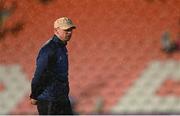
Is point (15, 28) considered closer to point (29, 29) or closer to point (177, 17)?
point (29, 29)

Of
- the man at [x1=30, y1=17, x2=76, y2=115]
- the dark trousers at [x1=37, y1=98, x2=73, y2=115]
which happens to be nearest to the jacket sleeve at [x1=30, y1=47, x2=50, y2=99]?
the man at [x1=30, y1=17, x2=76, y2=115]

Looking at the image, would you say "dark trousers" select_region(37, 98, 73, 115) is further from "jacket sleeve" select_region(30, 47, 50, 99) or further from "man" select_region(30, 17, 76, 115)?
"jacket sleeve" select_region(30, 47, 50, 99)

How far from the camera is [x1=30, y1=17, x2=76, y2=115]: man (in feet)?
12.5

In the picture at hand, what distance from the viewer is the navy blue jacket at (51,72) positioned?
3.82 meters

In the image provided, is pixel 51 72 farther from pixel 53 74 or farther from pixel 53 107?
pixel 53 107

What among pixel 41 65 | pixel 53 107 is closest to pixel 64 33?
pixel 41 65

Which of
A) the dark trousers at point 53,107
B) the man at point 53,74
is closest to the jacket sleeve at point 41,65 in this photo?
the man at point 53,74

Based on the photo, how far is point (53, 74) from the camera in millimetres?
3859

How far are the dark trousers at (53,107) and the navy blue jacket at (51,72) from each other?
4 cm

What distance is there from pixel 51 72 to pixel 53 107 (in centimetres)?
26

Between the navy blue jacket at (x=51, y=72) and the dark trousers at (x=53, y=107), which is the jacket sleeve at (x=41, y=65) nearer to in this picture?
the navy blue jacket at (x=51, y=72)

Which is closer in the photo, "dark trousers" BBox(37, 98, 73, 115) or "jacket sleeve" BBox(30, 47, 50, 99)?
"jacket sleeve" BBox(30, 47, 50, 99)

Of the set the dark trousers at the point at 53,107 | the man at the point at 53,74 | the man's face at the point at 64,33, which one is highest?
the man's face at the point at 64,33

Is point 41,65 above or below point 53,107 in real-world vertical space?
above
